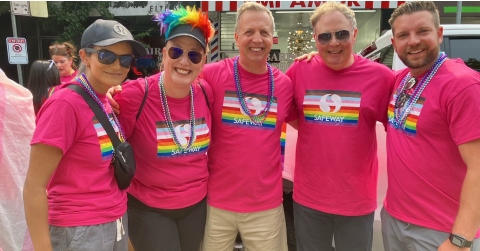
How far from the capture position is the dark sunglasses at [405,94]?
211 cm

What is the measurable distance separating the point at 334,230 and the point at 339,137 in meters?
0.62

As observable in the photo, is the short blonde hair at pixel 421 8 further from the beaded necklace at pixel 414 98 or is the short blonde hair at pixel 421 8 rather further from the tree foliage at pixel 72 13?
the tree foliage at pixel 72 13

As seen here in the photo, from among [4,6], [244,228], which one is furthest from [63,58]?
[4,6]

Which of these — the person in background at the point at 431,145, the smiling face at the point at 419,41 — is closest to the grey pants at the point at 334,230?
the person in background at the point at 431,145

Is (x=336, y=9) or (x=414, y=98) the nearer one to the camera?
(x=414, y=98)

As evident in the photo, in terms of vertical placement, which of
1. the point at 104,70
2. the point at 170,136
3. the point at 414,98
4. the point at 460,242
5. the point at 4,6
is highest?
the point at 4,6

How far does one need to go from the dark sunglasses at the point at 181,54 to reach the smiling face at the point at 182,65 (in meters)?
0.01

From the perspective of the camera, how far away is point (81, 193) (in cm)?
181

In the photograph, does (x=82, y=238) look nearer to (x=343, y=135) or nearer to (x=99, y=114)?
(x=99, y=114)

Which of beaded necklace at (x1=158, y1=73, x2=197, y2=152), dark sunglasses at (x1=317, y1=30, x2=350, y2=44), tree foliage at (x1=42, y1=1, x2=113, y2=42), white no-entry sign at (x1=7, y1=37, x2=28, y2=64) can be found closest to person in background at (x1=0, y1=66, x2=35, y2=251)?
beaded necklace at (x1=158, y1=73, x2=197, y2=152)

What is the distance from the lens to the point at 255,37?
7.96 ft

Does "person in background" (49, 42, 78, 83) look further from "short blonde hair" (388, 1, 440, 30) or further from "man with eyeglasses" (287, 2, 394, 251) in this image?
"short blonde hair" (388, 1, 440, 30)

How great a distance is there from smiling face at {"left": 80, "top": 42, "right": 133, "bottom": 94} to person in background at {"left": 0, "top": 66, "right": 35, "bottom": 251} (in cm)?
52

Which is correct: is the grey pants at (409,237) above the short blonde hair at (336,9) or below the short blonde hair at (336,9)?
below
